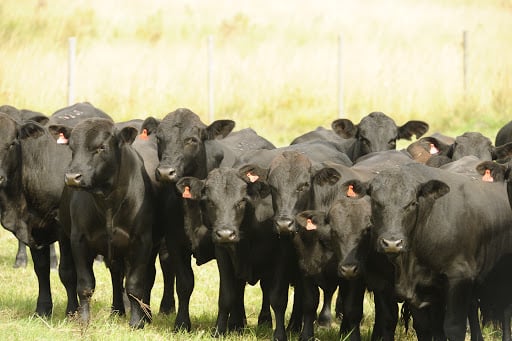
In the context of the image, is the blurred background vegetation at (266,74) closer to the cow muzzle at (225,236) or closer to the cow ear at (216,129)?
the cow ear at (216,129)

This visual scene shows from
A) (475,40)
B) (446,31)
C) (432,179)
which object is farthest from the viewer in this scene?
(446,31)

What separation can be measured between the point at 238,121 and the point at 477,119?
454 centimetres

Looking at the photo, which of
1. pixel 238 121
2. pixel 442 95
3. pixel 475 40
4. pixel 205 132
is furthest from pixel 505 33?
pixel 205 132

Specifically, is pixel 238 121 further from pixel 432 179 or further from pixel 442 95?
pixel 432 179

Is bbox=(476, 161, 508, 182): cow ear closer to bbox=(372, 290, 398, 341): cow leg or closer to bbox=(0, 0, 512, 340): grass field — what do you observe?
bbox=(372, 290, 398, 341): cow leg

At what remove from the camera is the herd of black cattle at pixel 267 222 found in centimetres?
759

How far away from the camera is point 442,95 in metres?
20.5

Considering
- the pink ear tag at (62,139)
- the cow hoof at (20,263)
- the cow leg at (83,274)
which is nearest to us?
the cow leg at (83,274)

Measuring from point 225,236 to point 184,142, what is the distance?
4.59ft

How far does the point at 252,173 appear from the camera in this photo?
849 cm

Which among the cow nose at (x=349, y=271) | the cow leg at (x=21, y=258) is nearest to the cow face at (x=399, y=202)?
the cow nose at (x=349, y=271)

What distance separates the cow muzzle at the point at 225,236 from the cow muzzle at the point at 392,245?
1411 millimetres

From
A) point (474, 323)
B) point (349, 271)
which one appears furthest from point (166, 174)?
Result: point (474, 323)

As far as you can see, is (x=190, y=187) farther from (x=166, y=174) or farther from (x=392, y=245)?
(x=392, y=245)
